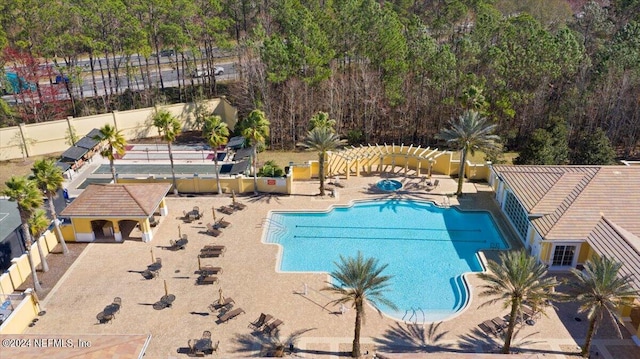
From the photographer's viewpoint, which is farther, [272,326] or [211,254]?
[211,254]

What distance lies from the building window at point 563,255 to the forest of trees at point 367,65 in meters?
18.0

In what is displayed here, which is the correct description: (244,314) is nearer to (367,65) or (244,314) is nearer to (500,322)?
(500,322)

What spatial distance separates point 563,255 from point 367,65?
2876cm

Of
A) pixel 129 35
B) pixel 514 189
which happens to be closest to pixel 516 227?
pixel 514 189

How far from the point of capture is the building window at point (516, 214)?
3447 cm

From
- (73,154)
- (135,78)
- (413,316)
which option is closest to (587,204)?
(413,316)

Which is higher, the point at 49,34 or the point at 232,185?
the point at 49,34

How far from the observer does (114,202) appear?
34.4 meters

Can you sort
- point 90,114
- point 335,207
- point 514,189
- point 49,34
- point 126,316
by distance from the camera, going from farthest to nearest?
point 90,114
point 49,34
point 335,207
point 514,189
point 126,316

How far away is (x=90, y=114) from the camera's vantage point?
5594 centimetres

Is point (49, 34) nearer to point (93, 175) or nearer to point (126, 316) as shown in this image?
point (93, 175)

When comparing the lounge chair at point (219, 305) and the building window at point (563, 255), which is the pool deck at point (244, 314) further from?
the building window at point (563, 255)

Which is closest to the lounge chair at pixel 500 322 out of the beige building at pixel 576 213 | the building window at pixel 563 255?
the beige building at pixel 576 213

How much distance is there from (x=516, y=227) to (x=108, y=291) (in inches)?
1084
